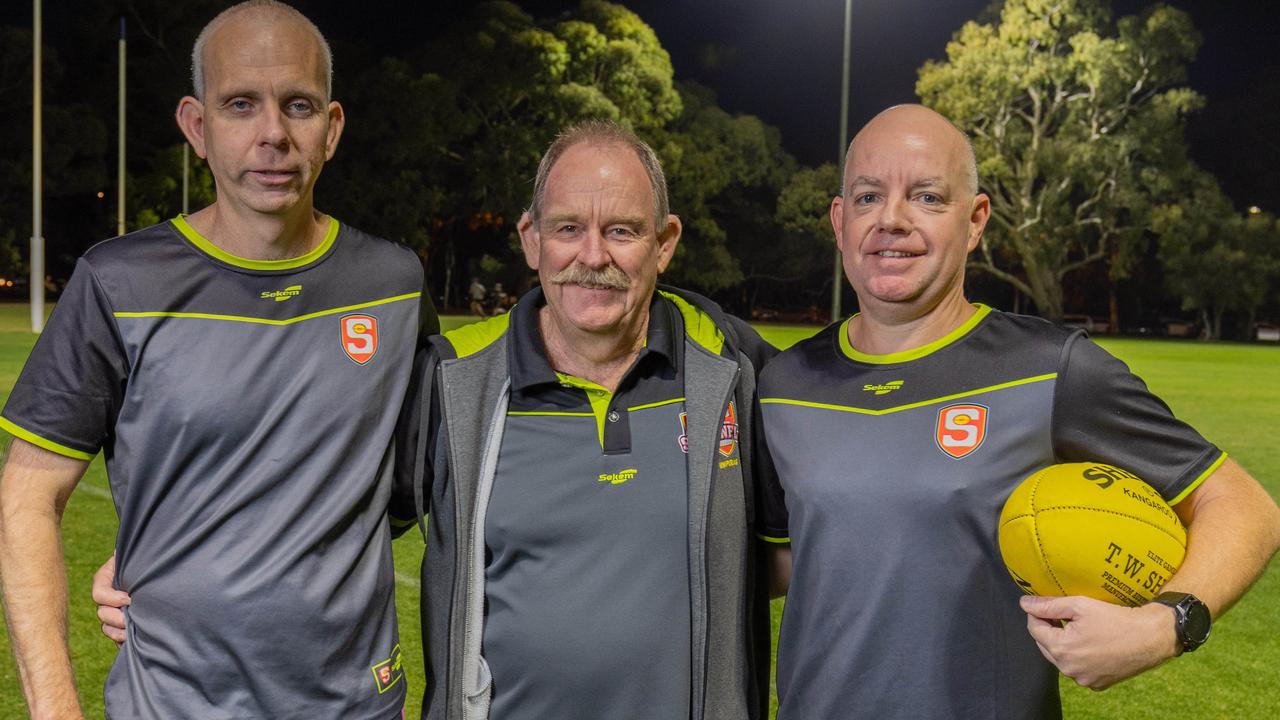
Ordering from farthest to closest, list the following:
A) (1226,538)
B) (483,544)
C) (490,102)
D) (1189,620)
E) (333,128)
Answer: (490,102), (333,128), (483,544), (1226,538), (1189,620)

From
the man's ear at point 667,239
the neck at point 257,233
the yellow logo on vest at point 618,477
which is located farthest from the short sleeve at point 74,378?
the man's ear at point 667,239

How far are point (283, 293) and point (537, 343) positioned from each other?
64 cm

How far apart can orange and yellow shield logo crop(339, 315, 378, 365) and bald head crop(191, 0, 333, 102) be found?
563mm

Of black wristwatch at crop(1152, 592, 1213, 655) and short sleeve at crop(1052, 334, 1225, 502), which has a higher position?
short sleeve at crop(1052, 334, 1225, 502)

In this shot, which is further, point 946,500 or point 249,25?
point 249,25

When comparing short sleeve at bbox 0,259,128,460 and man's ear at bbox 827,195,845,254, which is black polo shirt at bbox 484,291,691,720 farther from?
short sleeve at bbox 0,259,128,460

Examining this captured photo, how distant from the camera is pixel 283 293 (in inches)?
110

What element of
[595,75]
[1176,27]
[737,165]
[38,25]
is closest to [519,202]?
[595,75]

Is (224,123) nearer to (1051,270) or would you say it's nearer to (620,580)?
(620,580)

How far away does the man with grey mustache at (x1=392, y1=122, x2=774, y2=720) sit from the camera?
2.71 m

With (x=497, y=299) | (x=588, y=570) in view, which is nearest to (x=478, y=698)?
(x=588, y=570)

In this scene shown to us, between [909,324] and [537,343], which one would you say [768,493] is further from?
[537,343]

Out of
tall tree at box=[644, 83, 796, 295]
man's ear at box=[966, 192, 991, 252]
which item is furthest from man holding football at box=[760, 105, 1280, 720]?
tall tree at box=[644, 83, 796, 295]

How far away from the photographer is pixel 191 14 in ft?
132
